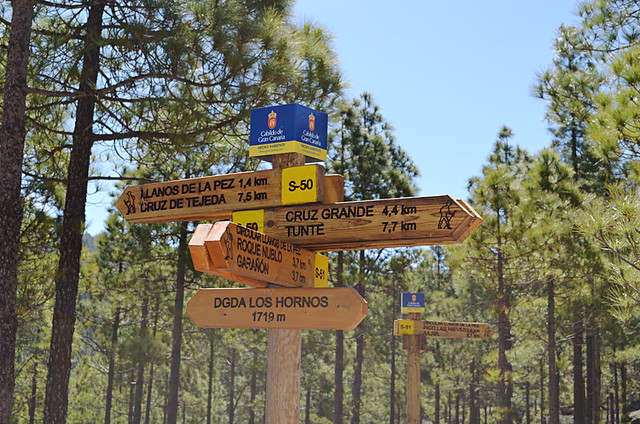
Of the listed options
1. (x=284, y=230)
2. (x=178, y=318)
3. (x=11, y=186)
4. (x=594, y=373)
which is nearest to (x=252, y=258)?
(x=284, y=230)

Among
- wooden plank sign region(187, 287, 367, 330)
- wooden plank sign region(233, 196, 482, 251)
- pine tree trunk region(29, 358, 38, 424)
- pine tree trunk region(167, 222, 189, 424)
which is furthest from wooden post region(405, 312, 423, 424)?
pine tree trunk region(29, 358, 38, 424)

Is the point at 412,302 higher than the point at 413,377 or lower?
higher

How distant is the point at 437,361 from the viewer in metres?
33.6

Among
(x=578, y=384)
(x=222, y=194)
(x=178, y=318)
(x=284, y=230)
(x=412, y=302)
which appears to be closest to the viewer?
(x=284, y=230)

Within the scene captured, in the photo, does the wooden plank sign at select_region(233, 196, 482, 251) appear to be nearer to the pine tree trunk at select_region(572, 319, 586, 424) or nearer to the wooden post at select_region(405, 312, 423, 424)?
the wooden post at select_region(405, 312, 423, 424)

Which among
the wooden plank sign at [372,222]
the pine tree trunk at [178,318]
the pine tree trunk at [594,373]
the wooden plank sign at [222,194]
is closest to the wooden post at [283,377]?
the wooden plank sign at [372,222]

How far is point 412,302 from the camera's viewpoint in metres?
12.9

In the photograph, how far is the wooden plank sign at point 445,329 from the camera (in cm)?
1264

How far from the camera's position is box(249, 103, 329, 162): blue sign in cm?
443

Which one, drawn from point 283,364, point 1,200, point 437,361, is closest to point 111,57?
point 1,200

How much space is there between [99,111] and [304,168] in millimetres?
6082

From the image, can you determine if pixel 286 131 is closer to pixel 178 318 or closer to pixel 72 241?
pixel 72 241

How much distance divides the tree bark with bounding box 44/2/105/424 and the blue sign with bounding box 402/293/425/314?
6.90 metres

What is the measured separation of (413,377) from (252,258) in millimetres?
10449
